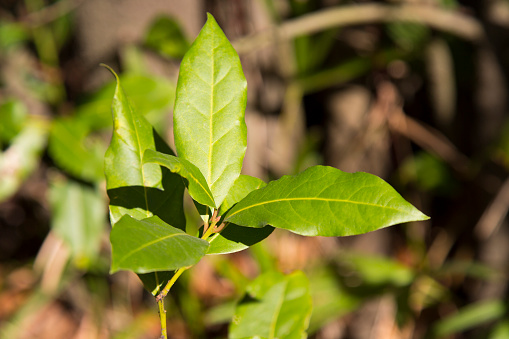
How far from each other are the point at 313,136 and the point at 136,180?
111 centimetres

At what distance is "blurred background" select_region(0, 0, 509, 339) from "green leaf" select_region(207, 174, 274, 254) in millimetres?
579

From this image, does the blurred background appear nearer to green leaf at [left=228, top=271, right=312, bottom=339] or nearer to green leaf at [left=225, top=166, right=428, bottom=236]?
green leaf at [left=228, top=271, right=312, bottom=339]

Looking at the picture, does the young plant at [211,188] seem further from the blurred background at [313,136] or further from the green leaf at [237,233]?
the blurred background at [313,136]

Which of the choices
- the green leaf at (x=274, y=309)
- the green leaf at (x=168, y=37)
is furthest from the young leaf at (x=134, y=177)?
the green leaf at (x=168, y=37)

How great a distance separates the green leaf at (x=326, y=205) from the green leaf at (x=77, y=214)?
79 centimetres

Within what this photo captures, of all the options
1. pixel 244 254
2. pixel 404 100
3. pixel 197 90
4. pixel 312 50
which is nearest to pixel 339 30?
pixel 312 50

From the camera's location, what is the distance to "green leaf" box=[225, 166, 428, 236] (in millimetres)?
375

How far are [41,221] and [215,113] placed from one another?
1.51 metres

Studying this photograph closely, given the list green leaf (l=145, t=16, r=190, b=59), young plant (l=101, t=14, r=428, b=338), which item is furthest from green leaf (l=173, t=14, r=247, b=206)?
green leaf (l=145, t=16, r=190, b=59)

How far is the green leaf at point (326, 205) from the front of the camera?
37 centimetres

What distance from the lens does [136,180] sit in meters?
0.48

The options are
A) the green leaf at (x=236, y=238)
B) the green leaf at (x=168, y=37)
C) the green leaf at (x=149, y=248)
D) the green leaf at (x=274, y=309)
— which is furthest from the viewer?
the green leaf at (x=168, y=37)

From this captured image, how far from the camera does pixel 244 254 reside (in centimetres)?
165

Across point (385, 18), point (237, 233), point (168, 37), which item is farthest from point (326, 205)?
point (385, 18)
